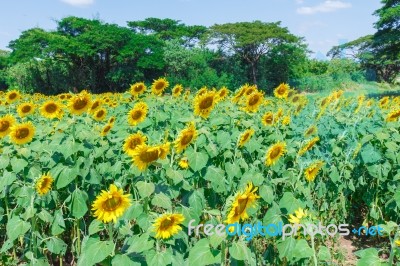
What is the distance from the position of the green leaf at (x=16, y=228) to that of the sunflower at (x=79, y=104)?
0.99m

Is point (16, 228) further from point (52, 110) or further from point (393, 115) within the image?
point (393, 115)

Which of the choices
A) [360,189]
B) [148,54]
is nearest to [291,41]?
[148,54]

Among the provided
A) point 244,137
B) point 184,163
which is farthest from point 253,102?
point 184,163

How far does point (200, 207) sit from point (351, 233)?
89.2 inches

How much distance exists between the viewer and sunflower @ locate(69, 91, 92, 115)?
3260 mm

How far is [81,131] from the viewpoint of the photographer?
9.56 ft

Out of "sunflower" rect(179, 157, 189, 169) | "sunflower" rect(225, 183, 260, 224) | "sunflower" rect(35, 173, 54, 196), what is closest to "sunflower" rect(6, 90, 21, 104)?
"sunflower" rect(35, 173, 54, 196)

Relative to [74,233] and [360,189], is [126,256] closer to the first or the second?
[74,233]

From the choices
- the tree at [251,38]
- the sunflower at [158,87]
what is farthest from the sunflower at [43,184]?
the tree at [251,38]

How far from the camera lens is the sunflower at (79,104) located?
10.7ft

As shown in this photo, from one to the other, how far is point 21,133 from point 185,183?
1.30 m

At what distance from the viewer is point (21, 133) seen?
306 centimetres

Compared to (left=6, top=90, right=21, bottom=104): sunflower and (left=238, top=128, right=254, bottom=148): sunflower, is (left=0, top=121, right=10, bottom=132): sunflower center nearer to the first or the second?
(left=238, top=128, right=254, bottom=148): sunflower

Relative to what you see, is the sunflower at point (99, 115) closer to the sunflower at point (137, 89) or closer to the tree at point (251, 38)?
the sunflower at point (137, 89)
